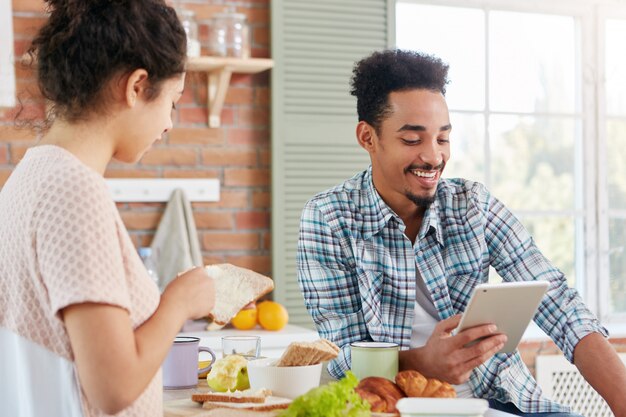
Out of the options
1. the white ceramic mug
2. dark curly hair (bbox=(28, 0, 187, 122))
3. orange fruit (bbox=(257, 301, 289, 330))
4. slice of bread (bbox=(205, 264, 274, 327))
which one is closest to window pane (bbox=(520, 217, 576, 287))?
orange fruit (bbox=(257, 301, 289, 330))

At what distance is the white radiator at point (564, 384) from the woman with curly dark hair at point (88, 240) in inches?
110

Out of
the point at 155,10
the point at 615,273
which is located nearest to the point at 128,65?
the point at 155,10

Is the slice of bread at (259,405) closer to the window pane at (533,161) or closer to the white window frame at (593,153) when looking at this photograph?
the window pane at (533,161)

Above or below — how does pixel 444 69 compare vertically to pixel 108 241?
above

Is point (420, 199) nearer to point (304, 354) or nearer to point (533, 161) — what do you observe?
point (304, 354)

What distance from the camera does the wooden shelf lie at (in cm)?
326

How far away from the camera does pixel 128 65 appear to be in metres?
1.21

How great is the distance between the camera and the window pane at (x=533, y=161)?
13.0 ft

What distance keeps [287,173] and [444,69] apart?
1.28 metres

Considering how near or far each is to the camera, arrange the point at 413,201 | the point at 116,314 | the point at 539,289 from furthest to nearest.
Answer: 1. the point at 413,201
2. the point at 539,289
3. the point at 116,314

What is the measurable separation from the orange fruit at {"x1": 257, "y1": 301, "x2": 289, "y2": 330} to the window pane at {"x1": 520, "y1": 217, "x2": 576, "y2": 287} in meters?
1.45

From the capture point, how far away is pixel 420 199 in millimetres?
2197

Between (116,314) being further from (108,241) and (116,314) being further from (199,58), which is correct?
(199,58)

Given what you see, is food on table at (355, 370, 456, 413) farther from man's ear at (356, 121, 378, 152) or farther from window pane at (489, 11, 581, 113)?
window pane at (489, 11, 581, 113)
